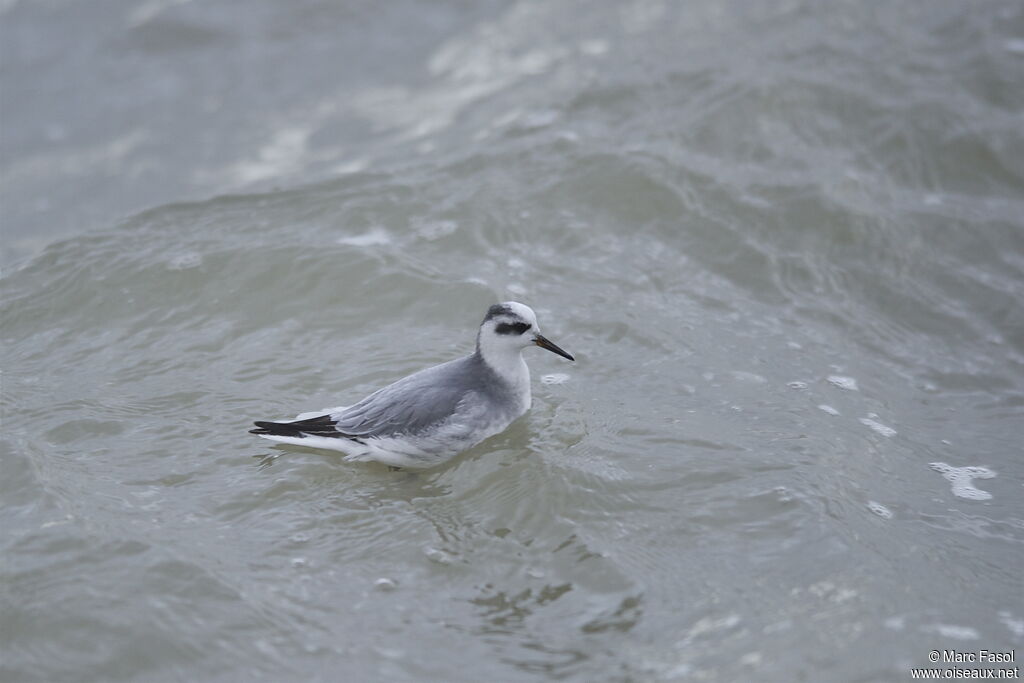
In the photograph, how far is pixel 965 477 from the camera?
6594mm

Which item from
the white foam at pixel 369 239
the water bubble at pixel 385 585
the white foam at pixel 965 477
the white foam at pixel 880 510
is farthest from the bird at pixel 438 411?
the white foam at pixel 965 477

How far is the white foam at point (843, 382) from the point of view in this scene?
7.50 metres

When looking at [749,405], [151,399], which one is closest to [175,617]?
[151,399]

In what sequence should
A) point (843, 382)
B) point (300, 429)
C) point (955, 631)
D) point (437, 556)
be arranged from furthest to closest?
point (843, 382)
point (300, 429)
point (437, 556)
point (955, 631)

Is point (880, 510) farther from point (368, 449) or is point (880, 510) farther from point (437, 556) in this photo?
point (368, 449)

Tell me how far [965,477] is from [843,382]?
4.02ft

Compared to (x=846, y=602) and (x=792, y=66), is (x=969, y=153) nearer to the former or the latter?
(x=792, y=66)

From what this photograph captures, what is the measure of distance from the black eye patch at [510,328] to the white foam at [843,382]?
2.50 m

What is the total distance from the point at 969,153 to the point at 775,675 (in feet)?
25.4

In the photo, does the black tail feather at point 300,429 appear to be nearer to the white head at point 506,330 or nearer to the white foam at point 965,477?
the white head at point 506,330

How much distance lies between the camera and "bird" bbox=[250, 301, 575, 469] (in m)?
6.32

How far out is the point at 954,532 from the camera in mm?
5965

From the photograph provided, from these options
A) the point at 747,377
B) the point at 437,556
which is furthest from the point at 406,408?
the point at 747,377

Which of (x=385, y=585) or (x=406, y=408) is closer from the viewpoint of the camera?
(x=385, y=585)
